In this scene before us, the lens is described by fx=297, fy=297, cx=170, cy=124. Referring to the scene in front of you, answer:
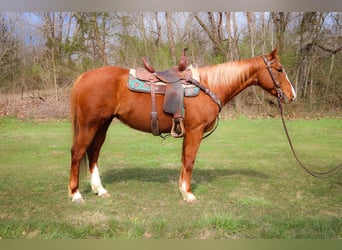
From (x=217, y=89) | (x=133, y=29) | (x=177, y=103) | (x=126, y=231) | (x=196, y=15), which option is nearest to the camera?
(x=126, y=231)

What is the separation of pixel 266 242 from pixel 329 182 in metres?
2.22

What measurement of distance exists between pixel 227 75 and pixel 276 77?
56 centimetres

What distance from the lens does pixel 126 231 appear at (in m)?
2.56

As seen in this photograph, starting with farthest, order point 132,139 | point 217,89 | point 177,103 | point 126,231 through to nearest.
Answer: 1. point 132,139
2. point 217,89
3. point 177,103
4. point 126,231

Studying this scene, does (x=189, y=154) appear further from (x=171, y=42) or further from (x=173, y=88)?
(x=171, y=42)

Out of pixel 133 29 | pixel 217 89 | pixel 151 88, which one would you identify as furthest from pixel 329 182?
pixel 133 29

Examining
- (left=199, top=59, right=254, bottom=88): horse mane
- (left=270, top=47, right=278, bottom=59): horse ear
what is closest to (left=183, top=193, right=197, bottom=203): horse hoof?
(left=199, top=59, right=254, bottom=88): horse mane

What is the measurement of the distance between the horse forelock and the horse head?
0.67ft

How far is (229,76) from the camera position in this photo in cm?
350

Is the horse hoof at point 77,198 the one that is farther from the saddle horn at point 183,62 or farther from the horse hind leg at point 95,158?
the saddle horn at point 183,62

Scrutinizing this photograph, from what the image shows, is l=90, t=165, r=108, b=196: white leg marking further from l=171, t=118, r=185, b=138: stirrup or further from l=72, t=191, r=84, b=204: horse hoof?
l=171, t=118, r=185, b=138: stirrup

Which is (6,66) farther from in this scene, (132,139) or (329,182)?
(329,182)

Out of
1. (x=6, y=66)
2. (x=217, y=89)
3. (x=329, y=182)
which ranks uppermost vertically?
(x=6, y=66)

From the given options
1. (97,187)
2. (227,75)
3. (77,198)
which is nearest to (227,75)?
(227,75)
